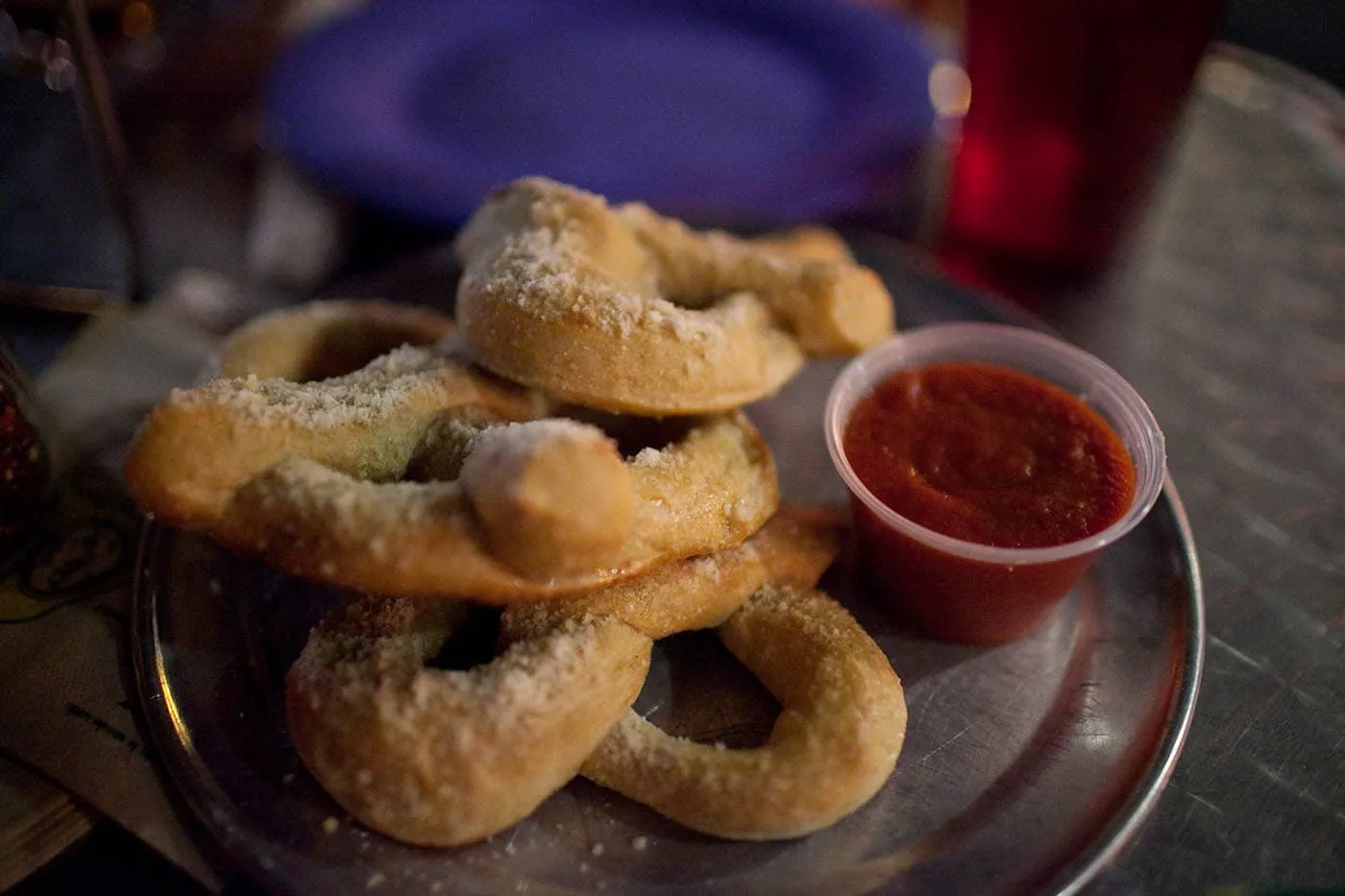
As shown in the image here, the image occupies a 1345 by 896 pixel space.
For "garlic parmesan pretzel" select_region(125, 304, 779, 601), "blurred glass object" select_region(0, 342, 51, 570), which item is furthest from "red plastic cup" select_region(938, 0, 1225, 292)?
"blurred glass object" select_region(0, 342, 51, 570)

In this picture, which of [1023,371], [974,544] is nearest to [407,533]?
[974,544]

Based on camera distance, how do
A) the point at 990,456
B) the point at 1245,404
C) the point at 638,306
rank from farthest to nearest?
1. the point at 1245,404
2. the point at 990,456
3. the point at 638,306

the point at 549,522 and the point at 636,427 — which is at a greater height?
the point at 549,522

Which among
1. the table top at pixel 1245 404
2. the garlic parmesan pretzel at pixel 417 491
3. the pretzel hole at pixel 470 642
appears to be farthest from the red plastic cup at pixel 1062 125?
the pretzel hole at pixel 470 642

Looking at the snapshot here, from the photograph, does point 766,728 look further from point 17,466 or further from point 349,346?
point 17,466

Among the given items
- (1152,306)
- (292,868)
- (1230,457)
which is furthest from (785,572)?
(1152,306)

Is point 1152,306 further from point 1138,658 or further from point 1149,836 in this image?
point 1149,836

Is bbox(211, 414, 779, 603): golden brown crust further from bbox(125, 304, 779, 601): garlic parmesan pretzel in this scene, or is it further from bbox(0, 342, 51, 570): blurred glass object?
bbox(0, 342, 51, 570): blurred glass object
